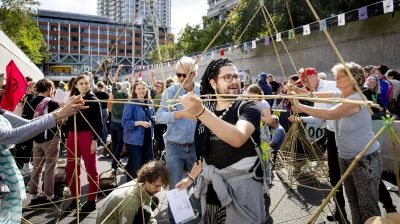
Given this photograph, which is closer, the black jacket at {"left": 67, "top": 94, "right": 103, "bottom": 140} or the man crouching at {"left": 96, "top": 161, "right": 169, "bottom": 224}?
the man crouching at {"left": 96, "top": 161, "right": 169, "bottom": 224}

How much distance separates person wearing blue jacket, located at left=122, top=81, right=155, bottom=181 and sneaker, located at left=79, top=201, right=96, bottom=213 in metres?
0.60

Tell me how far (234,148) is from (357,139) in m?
1.43

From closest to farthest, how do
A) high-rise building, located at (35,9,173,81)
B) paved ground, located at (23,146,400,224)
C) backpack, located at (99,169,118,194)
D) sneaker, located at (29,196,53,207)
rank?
paved ground, located at (23,146,400,224)
sneaker, located at (29,196,53,207)
backpack, located at (99,169,118,194)
high-rise building, located at (35,9,173,81)

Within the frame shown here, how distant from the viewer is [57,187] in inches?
199

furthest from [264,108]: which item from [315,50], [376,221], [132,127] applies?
[315,50]

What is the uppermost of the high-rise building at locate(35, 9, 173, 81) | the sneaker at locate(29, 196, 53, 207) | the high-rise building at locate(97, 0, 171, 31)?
the high-rise building at locate(35, 9, 173, 81)

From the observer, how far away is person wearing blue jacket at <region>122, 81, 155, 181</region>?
15.3 ft

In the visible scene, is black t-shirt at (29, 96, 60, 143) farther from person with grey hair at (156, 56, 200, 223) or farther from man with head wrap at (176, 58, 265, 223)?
man with head wrap at (176, 58, 265, 223)

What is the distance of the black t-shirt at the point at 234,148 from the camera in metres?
1.96

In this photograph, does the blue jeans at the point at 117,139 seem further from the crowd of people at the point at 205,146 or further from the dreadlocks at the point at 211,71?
the dreadlocks at the point at 211,71

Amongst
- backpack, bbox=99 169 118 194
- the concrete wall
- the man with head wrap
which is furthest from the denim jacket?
the concrete wall

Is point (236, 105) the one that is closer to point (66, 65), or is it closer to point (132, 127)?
point (132, 127)

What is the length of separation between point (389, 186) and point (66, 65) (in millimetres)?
102099

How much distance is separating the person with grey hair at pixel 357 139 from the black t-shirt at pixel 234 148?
0.97 m
